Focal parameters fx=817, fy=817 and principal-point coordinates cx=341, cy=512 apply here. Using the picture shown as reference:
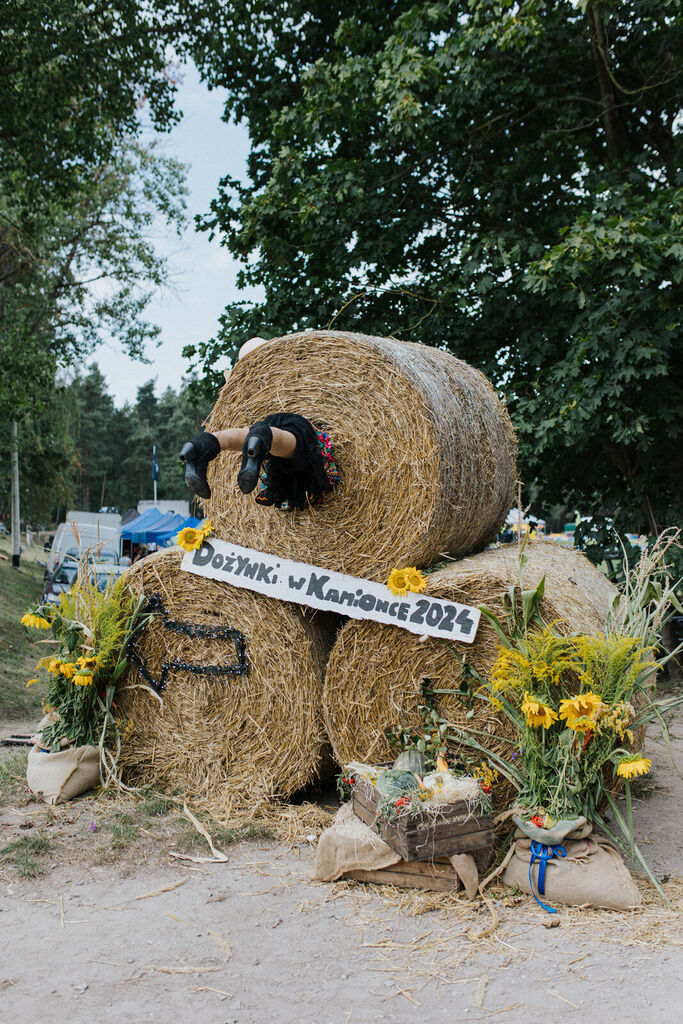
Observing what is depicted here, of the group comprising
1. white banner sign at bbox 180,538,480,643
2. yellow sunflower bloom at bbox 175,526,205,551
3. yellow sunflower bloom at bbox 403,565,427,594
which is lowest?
white banner sign at bbox 180,538,480,643

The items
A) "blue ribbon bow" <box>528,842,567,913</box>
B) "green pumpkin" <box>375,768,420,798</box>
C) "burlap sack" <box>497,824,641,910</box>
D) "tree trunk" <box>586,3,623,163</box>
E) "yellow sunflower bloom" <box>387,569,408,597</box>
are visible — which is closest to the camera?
"burlap sack" <box>497,824,641,910</box>

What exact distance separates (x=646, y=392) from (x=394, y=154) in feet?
13.6

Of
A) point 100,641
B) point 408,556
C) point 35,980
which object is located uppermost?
point 408,556

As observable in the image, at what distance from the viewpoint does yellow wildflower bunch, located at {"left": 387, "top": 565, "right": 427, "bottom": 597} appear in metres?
4.46

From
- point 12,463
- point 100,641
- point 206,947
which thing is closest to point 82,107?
point 100,641

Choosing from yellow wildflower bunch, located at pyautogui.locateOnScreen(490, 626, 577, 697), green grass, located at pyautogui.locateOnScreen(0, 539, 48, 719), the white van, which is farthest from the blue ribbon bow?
the white van

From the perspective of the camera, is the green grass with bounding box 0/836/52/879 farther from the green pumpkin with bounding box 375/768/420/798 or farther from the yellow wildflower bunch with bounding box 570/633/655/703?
the yellow wildflower bunch with bounding box 570/633/655/703

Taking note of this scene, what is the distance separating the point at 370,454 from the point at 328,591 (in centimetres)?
85

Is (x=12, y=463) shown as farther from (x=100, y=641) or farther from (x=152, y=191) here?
(x=100, y=641)

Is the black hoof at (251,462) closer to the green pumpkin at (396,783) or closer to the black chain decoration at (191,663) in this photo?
the black chain decoration at (191,663)

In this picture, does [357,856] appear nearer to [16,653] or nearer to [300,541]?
[300,541]

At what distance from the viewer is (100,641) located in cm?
534

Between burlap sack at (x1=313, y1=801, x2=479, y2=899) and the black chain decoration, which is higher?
the black chain decoration

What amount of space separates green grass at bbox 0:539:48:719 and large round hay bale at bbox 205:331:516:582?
368cm
